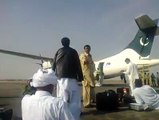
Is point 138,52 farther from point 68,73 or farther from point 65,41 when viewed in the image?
point 68,73

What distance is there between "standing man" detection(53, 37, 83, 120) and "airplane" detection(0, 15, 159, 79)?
60.4 feet

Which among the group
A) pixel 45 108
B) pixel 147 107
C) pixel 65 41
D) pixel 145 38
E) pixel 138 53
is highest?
pixel 145 38

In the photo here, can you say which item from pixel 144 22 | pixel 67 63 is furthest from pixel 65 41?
pixel 144 22

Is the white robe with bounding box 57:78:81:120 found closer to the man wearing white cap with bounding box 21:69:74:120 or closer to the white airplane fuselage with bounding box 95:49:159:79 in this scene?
the man wearing white cap with bounding box 21:69:74:120

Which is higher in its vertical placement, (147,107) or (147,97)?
(147,97)

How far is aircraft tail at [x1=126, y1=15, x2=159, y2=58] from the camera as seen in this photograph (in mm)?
27672

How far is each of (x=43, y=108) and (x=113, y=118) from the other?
5.08 meters

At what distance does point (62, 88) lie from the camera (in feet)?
22.5

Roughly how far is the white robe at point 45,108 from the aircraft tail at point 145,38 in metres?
24.2

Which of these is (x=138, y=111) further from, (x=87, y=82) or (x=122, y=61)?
(x=122, y=61)

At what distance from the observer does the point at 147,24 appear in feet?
90.3

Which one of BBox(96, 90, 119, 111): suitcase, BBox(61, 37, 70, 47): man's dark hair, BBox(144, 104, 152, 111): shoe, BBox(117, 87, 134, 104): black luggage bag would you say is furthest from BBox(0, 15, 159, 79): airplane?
BBox(61, 37, 70, 47): man's dark hair

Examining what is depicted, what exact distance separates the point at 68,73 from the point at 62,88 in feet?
1.45

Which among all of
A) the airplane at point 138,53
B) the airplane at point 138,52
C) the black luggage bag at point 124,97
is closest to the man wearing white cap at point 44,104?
the black luggage bag at point 124,97
